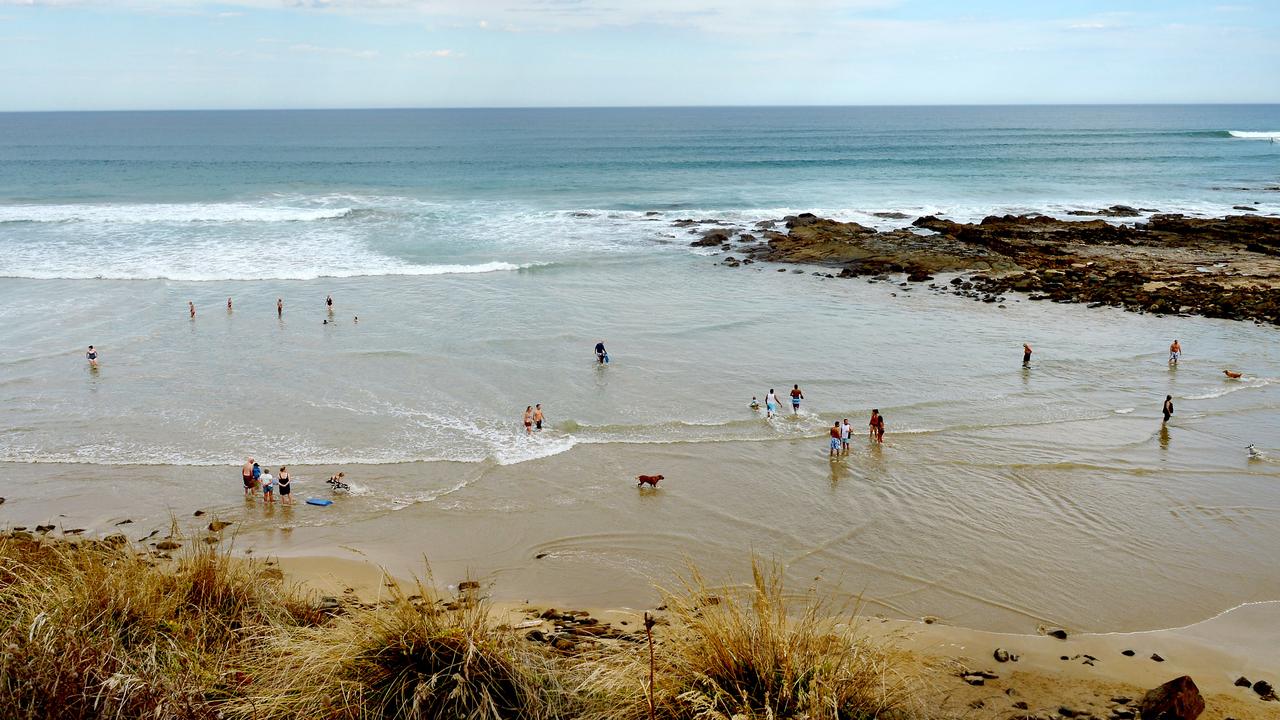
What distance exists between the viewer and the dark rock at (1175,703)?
26.4 feet

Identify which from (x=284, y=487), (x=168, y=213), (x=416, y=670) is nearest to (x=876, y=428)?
(x=284, y=487)

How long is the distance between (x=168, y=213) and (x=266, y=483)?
1740 inches

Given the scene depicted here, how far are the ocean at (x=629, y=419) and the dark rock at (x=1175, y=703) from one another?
260 cm

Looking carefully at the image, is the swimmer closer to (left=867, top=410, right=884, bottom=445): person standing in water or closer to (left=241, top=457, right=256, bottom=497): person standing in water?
(left=867, top=410, right=884, bottom=445): person standing in water

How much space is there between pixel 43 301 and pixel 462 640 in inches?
1248

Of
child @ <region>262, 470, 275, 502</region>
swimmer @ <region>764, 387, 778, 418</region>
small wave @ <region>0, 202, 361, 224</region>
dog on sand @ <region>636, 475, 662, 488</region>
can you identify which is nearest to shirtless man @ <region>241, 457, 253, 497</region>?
child @ <region>262, 470, 275, 502</region>

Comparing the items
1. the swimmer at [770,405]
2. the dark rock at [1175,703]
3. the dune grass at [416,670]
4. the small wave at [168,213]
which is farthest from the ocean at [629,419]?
the small wave at [168,213]

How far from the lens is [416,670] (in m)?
5.76

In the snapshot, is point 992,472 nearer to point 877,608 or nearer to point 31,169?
point 877,608

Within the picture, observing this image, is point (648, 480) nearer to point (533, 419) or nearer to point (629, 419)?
point (629, 419)

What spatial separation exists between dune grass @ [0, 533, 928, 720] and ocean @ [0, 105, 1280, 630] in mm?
3059

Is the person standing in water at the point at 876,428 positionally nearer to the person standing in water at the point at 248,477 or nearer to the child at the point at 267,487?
the child at the point at 267,487

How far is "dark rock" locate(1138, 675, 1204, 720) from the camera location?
805 centimetres

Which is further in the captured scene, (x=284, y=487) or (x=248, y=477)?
(x=248, y=477)
